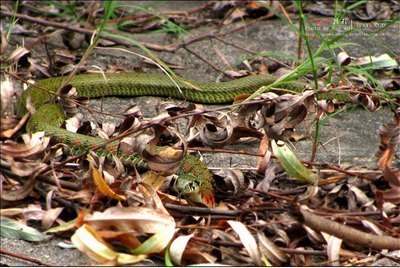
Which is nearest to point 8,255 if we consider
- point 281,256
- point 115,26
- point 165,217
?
point 165,217

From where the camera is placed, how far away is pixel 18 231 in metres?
3.94

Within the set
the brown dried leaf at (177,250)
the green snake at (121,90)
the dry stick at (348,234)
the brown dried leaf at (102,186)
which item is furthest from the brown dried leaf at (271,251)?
the green snake at (121,90)

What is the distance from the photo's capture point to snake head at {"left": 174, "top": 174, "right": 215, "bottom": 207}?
4250 mm

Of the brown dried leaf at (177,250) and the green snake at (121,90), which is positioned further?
the green snake at (121,90)

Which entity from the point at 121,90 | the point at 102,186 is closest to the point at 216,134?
the point at 102,186

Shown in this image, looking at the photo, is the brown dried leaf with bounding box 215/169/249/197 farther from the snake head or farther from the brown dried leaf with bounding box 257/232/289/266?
the brown dried leaf with bounding box 257/232/289/266

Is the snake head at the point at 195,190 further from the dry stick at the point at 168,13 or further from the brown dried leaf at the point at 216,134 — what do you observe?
the dry stick at the point at 168,13

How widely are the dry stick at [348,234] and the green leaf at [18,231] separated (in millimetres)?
1231

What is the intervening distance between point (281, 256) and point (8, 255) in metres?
1.22

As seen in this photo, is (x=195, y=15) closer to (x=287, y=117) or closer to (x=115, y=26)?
(x=115, y=26)

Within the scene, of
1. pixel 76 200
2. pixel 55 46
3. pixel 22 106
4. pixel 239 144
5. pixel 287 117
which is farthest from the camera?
pixel 55 46

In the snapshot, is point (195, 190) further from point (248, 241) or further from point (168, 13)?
point (168, 13)

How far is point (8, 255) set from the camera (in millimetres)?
3785

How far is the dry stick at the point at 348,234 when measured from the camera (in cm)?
363
